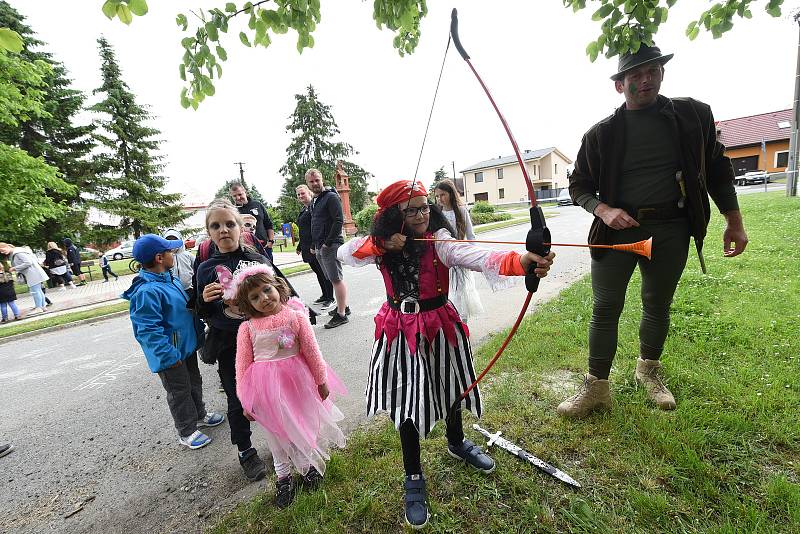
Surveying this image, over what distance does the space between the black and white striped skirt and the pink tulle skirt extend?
410 mm

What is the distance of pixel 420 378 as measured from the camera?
183 cm

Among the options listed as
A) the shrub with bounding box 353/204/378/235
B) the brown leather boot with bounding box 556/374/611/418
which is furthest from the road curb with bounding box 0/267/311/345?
the shrub with bounding box 353/204/378/235

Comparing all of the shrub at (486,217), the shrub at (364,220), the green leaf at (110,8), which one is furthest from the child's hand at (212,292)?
the shrub at (486,217)

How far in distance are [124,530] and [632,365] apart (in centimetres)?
351

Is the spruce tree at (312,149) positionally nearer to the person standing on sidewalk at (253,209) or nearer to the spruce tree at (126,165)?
the spruce tree at (126,165)

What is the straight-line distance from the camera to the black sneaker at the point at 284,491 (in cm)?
199

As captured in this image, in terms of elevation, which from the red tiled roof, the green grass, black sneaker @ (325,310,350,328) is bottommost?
black sneaker @ (325,310,350,328)

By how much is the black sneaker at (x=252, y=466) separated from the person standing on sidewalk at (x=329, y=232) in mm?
2699

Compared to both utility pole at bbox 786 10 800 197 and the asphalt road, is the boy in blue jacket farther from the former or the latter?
utility pole at bbox 786 10 800 197

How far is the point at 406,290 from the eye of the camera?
190cm

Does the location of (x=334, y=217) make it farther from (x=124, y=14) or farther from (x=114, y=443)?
(x=124, y=14)

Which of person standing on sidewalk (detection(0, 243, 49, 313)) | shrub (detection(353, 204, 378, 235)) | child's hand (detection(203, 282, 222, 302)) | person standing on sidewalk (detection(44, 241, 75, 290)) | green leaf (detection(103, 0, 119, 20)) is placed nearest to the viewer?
green leaf (detection(103, 0, 119, 20))

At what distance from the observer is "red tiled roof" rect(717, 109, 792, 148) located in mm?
32562

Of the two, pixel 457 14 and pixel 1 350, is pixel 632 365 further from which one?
pixel 1 350
